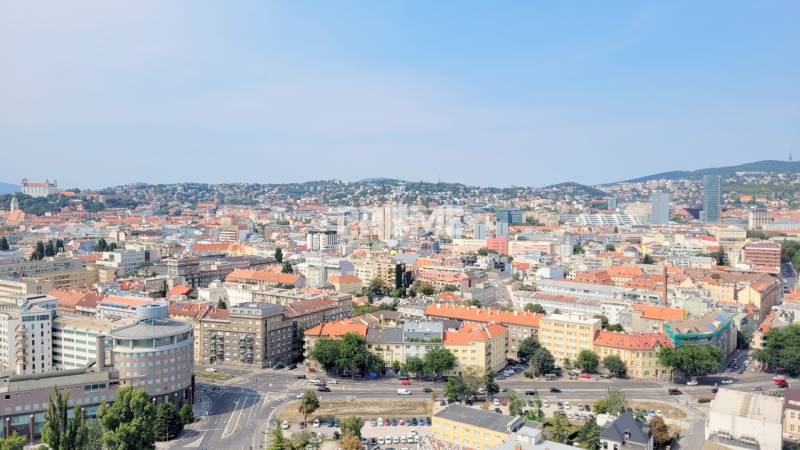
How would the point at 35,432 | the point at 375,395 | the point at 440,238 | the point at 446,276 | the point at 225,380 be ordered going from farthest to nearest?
the point at 440,238, the point at 446,276, the point at 225,380, the point at 375,395, the point at 35,432

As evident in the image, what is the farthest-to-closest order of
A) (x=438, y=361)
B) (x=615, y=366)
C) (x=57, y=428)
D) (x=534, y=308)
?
(x=534, y=308) → (x=615, y=366) → (x=438, y=361) → (x=57, y=428)

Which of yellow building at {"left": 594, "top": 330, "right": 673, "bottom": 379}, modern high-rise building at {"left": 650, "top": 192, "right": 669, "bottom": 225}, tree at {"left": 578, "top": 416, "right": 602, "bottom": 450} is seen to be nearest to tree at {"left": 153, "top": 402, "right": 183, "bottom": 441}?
tree at {"left": 578, "top": 416, "right": 602, "bottom": 450}

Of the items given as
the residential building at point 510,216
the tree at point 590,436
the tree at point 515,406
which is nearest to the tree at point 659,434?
the tree at point 590,436

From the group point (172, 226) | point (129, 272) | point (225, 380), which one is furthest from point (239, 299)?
point (172, 226)

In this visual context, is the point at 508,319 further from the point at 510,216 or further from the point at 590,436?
the point at 510,216

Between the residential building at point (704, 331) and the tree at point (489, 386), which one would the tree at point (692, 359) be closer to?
the residential building at point (704, 331)

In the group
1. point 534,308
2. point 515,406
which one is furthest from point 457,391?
point 534,308

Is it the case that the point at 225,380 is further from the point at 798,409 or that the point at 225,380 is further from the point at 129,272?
the point at 129,272
